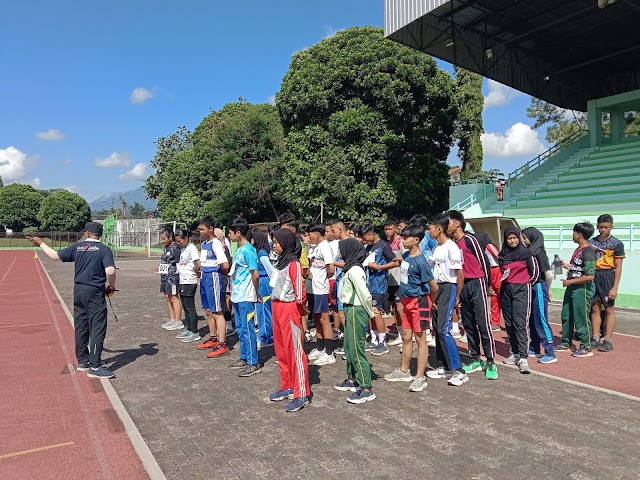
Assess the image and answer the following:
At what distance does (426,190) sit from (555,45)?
26.0 feet

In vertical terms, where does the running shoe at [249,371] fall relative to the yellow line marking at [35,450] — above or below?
above

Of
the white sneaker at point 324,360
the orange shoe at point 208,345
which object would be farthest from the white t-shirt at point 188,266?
the white sneaker at point 324,360

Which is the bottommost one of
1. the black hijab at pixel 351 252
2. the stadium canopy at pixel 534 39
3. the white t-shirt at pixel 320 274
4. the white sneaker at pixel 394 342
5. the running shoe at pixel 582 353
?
the white sneaker at pixel 394 342

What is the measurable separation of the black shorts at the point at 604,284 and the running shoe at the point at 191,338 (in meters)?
6.37

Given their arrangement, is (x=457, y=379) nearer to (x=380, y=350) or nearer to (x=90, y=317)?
(x=380, y=350)

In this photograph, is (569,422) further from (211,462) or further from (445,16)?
(445,16)

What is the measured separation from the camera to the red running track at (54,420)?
369 centimetres

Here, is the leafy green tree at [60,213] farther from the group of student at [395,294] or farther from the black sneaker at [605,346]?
the black sneaker at [605,346]

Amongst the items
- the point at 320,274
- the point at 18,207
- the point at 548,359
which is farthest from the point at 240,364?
the point at 18,207

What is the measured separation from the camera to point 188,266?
7949 millimetres

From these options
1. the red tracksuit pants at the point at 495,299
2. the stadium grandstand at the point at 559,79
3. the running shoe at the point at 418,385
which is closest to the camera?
the running shoe at the point at 418,385

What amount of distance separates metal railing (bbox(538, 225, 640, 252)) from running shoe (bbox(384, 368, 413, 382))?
9078mm

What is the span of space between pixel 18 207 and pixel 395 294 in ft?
245

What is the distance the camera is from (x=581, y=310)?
22.0 feet
